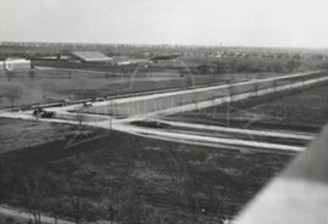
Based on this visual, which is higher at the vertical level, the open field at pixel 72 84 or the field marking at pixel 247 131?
the open field at pixel 72 84

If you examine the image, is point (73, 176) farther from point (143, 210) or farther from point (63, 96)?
point (63, 96)

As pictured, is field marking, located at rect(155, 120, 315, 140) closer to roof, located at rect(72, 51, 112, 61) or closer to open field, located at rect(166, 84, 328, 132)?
open field, located at rect(166, 84, 328, 132)

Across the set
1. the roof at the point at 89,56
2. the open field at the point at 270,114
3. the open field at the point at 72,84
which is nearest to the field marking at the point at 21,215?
the open field at the point at 270,114

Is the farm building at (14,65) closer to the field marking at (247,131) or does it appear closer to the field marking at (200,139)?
the field marking at (247,131)

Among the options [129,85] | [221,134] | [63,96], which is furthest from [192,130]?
[129,85]

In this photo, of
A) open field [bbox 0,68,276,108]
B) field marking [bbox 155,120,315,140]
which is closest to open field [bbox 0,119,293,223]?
field marking [bbox 155,120,315,140]

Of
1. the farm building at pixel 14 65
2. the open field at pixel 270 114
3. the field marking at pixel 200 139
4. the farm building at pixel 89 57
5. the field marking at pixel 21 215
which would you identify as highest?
the farm building at pixel 89 57

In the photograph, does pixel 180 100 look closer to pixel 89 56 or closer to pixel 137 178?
pixel 137 178
